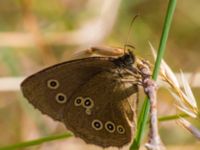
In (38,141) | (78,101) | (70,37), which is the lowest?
(38,141)

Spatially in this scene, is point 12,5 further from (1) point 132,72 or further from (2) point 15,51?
(1) point 132,72

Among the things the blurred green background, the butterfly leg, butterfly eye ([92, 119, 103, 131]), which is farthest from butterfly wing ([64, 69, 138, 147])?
the blurred green background

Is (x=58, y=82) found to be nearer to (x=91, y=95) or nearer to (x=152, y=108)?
(x=91, y=95)

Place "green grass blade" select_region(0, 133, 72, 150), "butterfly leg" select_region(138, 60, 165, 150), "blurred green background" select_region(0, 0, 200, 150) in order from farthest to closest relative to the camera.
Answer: "blurred green background" select_region(0, 0, 200, 150) < "green grass blade" select_region(0, 133, 72, 150) < "butterfly leg" select_region(138, 60, 165, 150)

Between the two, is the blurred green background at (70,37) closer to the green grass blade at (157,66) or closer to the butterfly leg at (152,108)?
the butterfly leg at (152,108)

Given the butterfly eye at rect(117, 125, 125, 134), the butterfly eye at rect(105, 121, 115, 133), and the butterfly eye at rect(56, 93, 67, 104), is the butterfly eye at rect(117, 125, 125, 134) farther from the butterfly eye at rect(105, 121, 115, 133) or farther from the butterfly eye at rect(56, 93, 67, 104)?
the butterfly eye at rect(56, 93, 67, 104)

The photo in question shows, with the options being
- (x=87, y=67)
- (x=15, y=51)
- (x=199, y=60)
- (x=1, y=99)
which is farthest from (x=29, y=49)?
(x=87, y=67)

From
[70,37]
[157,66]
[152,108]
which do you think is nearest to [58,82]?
[157,66]
